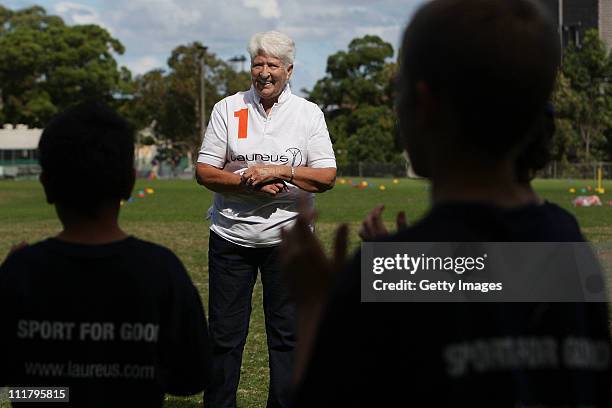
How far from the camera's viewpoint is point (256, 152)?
5043 millimetres

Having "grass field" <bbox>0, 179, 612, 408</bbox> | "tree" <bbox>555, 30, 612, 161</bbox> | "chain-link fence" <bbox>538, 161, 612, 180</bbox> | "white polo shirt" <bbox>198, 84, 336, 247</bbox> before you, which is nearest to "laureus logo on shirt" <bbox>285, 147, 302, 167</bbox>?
"white polo shirt" <bbox>198, 84, 336, 247</bbox>

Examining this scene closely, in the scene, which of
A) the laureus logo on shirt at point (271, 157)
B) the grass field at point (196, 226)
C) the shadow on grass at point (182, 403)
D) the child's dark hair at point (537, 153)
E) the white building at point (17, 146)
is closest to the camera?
the child's dark hair at point (537, 153)

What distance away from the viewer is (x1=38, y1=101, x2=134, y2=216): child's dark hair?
2.44 meters

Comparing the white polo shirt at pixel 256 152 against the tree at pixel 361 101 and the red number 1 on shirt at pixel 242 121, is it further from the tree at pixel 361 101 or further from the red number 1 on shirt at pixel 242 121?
the tree at pixel 361 101

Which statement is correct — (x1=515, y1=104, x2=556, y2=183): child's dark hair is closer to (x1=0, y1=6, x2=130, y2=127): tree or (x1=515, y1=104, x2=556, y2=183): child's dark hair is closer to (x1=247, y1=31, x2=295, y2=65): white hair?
(x1=247, y1=31, x2=295, y2=65): white hair

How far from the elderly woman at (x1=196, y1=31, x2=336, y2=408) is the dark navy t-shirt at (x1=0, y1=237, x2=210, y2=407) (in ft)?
8.46

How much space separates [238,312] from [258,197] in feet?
2.05

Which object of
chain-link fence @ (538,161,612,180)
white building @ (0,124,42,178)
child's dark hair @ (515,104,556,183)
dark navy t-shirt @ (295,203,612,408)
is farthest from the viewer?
white building @ (0,124,42,178)

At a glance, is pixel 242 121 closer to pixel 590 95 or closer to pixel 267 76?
pixel 267 76

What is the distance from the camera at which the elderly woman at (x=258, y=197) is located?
504 cm

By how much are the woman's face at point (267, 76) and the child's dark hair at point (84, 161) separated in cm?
260

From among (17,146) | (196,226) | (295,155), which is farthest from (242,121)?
(17,146)

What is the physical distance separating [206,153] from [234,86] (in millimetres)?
68158

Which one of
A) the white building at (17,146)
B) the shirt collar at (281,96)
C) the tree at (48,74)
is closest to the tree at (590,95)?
the tree at (48,74)
